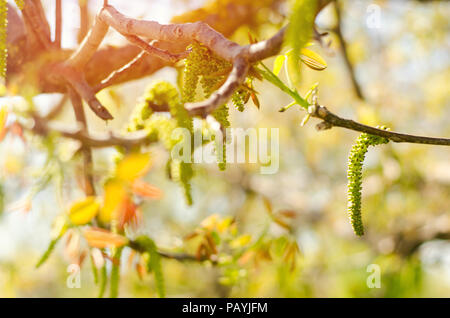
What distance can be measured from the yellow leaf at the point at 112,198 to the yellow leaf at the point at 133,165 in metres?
0.01

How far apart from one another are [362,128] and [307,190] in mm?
4955

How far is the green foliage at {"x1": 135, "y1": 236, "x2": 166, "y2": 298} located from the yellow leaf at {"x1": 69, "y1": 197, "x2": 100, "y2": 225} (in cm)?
37

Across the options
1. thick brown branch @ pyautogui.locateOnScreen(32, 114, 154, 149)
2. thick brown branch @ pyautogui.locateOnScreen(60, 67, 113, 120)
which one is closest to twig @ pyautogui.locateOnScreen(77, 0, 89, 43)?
thick brown branch @ pyautogui.locateOnScreen(60, 67, 113, 120)

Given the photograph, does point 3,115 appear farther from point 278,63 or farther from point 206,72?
point 278,63

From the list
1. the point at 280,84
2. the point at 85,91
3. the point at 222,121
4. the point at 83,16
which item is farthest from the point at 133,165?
the point at 83,16

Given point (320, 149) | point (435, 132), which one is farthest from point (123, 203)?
point (435, 132)

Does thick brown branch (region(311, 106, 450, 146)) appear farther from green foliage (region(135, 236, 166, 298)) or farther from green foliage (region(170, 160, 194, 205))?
green foliage (region(135, 236, 166, 298))

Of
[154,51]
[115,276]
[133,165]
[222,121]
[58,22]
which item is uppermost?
[58,22]

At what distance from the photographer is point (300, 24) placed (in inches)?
18.9

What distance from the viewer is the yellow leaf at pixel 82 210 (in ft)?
2.17

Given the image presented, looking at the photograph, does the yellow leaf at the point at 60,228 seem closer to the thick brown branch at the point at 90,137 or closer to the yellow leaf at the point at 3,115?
the yellow leaf at the point at 3,115

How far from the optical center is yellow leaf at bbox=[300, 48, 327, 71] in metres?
0.86

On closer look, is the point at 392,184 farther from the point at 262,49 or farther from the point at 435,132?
the point at 435,132
